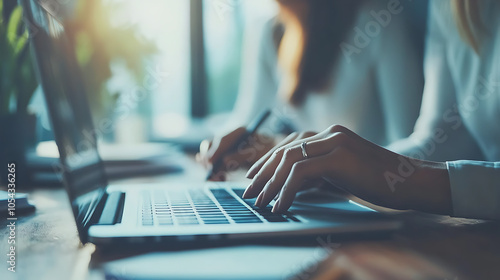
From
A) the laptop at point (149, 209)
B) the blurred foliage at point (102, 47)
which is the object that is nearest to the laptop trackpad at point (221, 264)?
the laptop at point (149, 209)

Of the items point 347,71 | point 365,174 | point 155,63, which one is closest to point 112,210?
point 365,174

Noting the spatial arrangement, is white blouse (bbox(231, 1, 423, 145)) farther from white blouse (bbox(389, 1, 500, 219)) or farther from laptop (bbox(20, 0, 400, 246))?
laptop (bbox(20, 0, 400, 246))

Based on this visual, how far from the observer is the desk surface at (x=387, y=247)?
0.34 m

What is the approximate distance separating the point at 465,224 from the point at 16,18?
904 millimetres

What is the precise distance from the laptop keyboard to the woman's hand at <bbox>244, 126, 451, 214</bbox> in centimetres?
4

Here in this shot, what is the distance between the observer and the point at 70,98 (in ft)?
2.19

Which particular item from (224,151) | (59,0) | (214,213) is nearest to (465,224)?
(214,213)

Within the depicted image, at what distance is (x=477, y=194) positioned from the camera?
1.69ft

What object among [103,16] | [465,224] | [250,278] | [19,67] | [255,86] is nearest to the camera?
[250,278]

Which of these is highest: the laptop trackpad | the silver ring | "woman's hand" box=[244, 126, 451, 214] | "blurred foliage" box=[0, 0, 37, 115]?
"blurred foliage" box=[0, 0, 37, 115]

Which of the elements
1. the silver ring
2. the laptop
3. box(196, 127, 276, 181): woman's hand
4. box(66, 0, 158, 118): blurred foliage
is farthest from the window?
the silver ring

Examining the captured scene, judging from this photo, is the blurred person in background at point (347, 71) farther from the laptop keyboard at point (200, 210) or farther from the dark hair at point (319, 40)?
the laptop keyboard at point (200, 210)

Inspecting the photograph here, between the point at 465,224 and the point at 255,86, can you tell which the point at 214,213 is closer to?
the point at 465,224

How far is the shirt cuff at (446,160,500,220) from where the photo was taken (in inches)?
20.3
